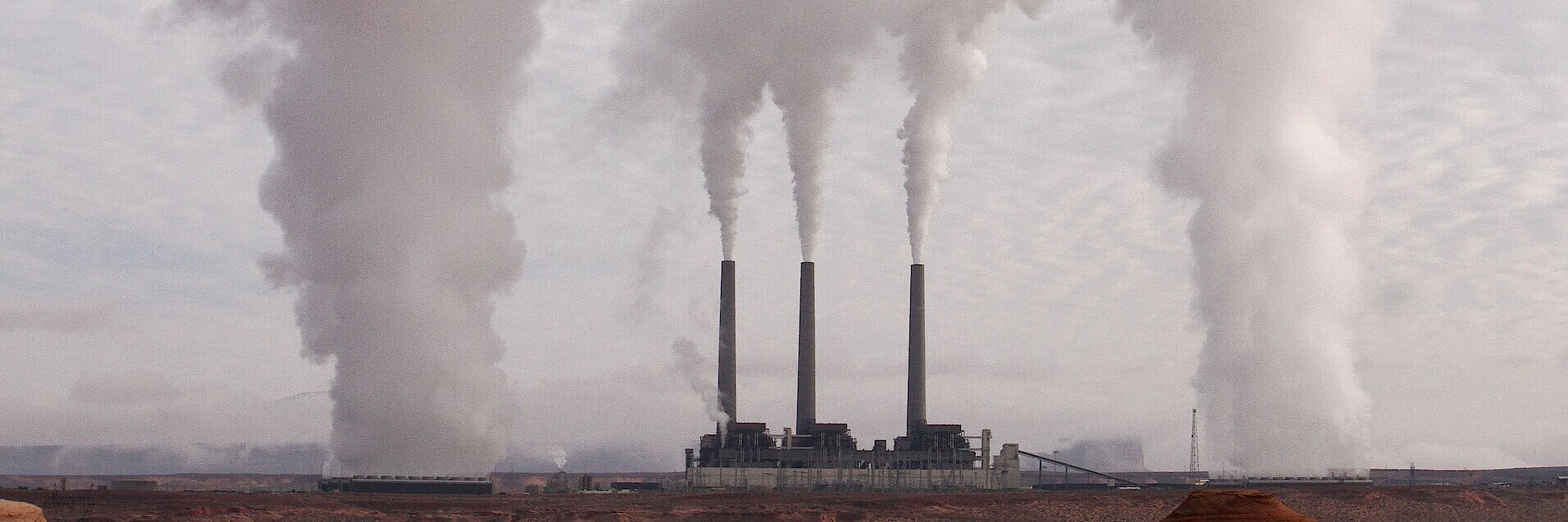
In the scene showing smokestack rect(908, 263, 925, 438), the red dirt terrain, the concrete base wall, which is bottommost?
the red dirt terrain

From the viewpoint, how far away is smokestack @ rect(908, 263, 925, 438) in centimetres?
15562

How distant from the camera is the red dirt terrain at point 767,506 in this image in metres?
106

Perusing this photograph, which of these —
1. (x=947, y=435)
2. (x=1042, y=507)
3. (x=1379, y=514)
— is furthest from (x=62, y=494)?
(x=1379, y=514)

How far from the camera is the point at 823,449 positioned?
162500 mm

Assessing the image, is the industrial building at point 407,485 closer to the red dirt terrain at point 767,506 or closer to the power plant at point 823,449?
the red dirt terrain at point 767,506

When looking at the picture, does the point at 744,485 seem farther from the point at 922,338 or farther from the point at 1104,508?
the point at 1104,508

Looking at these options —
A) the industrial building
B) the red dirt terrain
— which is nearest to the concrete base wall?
the red dirt terrain

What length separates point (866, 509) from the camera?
375 ft

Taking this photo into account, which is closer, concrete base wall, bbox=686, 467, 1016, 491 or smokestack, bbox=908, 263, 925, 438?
smokestack, bbox=908, 263, 925, 438

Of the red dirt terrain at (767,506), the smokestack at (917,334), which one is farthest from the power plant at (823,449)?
the red dirt terrain at (767,506)

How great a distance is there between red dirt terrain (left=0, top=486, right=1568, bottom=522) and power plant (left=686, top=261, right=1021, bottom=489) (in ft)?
75.1

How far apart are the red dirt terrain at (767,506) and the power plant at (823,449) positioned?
2288 cm

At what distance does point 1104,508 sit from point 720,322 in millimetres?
55331

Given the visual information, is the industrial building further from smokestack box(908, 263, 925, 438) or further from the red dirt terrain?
smokestack box(908, 263, 925, 438)
